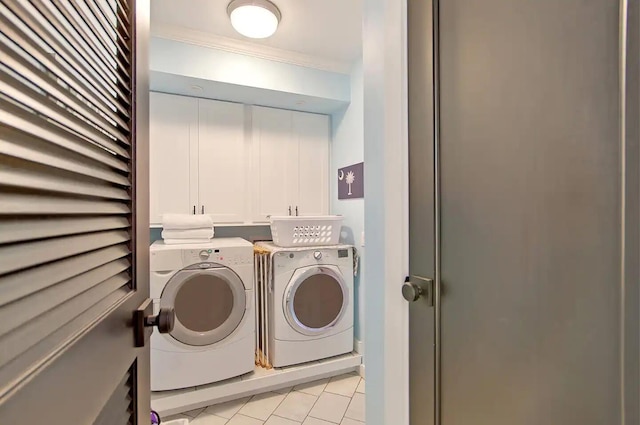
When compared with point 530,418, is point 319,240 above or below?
above

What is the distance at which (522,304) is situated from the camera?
0.65 meters

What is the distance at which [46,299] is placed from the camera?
0.38 metres

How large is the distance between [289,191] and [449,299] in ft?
7.05

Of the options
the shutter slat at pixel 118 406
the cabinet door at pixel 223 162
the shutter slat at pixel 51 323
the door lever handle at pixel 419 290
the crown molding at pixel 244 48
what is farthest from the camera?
the cabinet door at pixel 223 162

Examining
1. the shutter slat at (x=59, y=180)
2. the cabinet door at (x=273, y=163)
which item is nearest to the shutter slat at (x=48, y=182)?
the shutter slat at (x=59, y=180)

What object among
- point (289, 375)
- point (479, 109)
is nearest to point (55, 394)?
point (479, 109)

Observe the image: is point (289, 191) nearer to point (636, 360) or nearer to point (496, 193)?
point (496, 193)

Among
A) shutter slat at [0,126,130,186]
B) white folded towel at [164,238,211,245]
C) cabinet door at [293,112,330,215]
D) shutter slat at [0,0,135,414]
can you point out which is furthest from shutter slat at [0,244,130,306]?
cabinet door at [293,112,330,215]

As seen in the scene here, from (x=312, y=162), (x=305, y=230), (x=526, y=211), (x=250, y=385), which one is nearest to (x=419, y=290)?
(x=526, y=211)

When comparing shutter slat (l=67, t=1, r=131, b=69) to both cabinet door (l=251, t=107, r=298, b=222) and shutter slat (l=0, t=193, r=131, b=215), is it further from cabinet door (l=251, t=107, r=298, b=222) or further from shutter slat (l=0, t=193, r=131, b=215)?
cabinet door (l=251, t=107, r=298, b=222)

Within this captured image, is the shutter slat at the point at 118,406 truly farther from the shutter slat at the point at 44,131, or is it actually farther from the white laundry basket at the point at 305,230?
the white laundry basket at the point at 305,230

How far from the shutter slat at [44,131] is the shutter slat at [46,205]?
70 millimetres

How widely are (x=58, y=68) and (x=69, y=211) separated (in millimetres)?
187

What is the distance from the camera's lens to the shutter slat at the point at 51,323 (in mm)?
319
